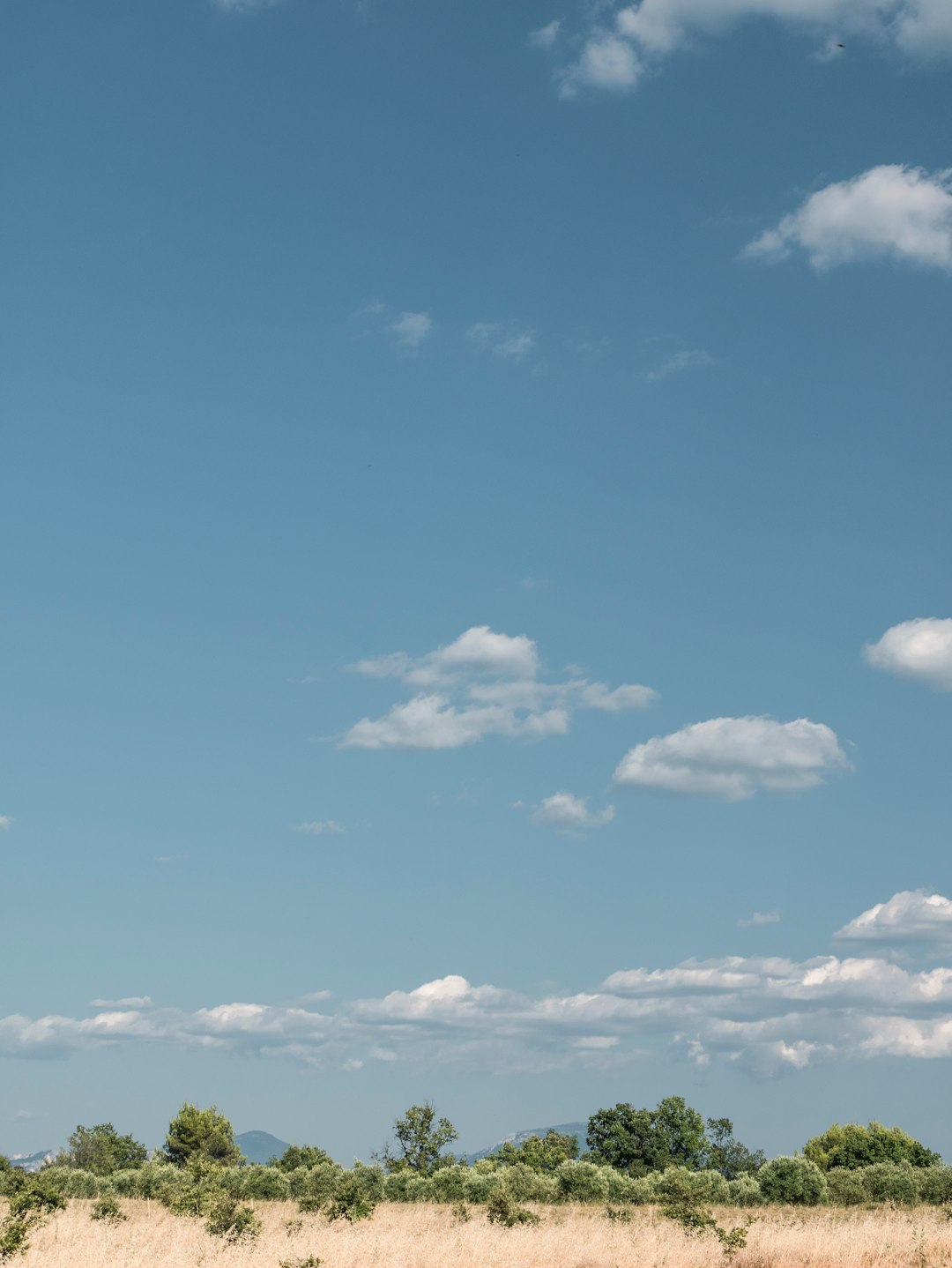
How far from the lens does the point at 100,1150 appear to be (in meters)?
150

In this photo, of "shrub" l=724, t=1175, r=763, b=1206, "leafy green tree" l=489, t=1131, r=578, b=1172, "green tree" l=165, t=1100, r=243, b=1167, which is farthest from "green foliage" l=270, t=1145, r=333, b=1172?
"green tree" l=165, t=1100, r=243, b=1167

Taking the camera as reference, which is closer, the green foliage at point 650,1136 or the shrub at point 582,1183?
the shrub at point 582,1183

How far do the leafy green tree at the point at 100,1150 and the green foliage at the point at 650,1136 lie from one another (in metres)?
56.6

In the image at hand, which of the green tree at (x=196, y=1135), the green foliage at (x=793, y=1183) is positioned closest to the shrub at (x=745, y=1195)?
the green foliage at (x=793, y=1183)

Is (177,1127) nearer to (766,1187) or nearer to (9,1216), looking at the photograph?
(766,1187)

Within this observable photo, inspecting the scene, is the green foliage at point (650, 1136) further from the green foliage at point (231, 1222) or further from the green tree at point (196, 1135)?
the green foliage at point (231, 1222)

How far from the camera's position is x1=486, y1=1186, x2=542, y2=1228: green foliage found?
1481 inches

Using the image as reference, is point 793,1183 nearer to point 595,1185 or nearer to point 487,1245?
point 595,1185

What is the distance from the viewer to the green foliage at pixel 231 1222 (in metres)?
33.4

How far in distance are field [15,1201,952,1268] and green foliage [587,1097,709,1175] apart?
94.4 meters

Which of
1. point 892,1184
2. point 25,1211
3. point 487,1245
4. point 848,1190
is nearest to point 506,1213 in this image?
point 487,1245

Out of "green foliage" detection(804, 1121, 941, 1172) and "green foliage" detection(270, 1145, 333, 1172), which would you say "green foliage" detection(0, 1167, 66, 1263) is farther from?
"green foliage" detection(804, 1121, 941, 1172)

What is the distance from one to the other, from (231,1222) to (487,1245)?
27.8 feet

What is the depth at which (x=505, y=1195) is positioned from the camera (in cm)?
3944
